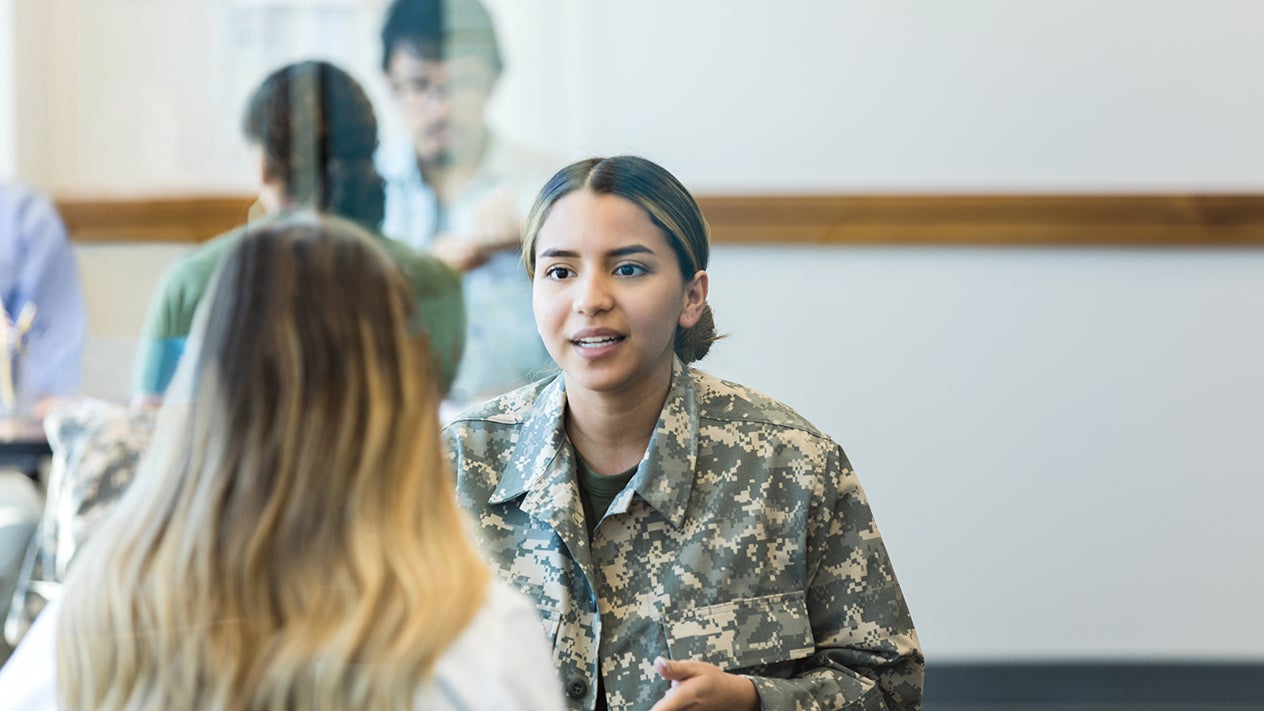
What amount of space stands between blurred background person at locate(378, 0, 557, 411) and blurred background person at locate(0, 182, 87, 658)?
0.49m

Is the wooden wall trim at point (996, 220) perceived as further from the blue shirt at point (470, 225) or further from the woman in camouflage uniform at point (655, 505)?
the woman in camouflage uniform at point (655, 505)

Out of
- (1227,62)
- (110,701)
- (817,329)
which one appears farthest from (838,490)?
(1227,62)

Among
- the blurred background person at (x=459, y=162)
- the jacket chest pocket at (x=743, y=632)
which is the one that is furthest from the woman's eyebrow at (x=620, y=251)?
the blurred background person at (x=459, y=162)

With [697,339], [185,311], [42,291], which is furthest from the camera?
[42,291]

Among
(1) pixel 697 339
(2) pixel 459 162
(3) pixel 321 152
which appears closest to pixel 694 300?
(1) pixel 697 339

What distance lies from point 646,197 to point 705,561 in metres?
0.34

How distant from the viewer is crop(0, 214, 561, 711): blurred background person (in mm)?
790

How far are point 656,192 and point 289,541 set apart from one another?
54 centimetres

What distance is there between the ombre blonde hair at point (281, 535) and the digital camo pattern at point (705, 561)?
0.38 m

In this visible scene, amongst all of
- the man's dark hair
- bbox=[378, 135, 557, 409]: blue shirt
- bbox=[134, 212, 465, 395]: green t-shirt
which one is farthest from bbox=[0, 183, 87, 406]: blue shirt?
the man's dark hair

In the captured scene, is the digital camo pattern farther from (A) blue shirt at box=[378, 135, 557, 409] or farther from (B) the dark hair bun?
(A) blue shirt at box=[378, 135, 557, 409]

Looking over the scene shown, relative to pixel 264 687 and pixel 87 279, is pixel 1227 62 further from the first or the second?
pixel 264 687

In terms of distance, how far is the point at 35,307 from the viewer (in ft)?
6.17

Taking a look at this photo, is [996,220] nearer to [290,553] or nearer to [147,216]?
[147,216]
